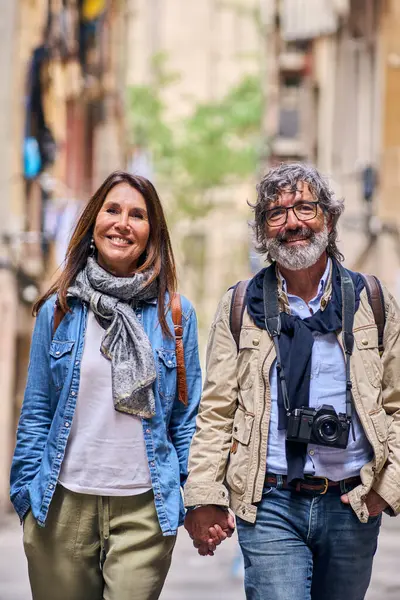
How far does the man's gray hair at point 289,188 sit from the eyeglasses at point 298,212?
0.12 feet

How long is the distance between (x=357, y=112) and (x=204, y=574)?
34.5ft

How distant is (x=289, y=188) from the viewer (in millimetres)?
4203

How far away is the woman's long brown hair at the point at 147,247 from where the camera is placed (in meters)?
4.34

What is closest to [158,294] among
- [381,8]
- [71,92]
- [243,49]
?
[381,8]

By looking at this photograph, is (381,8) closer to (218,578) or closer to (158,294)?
(218,578)

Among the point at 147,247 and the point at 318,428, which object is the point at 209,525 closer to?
the point at 318,428

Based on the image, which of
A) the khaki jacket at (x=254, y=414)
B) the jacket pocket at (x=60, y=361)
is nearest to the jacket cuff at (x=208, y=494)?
the khaki jacket at (x=254, y=414)

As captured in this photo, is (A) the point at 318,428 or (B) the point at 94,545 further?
(B) the point at 94,545

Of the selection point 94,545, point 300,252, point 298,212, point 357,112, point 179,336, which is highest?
point 357,112

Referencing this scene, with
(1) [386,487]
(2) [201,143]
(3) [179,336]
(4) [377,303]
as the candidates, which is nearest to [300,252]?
(4) [377,303]

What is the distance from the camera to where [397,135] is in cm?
1456

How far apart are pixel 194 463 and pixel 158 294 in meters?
0.67

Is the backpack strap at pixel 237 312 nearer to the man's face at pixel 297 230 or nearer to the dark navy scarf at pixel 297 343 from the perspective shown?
the dark navy scarf at pixel 297 343

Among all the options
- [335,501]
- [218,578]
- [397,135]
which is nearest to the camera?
[335,501]
